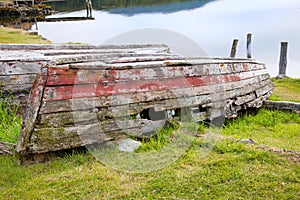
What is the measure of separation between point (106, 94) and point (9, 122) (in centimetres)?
191

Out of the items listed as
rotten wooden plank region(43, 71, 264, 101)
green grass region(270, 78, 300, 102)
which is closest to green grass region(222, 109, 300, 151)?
rotten wooden plank region(43, 71, 264, 101)

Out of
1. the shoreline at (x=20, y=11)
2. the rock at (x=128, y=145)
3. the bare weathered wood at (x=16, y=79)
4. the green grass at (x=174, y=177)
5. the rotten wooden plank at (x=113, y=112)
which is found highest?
the shoreline at (x=20, y=11)

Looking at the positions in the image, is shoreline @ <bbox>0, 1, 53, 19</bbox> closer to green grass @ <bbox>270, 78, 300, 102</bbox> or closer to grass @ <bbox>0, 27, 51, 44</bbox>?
grass @ <bbox>0, 27, 51, 44</bbox>

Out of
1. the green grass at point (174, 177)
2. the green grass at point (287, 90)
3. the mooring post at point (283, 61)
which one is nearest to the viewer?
the green grass at point (174, 177)

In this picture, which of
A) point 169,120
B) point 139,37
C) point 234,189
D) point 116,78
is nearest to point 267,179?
point 234,189

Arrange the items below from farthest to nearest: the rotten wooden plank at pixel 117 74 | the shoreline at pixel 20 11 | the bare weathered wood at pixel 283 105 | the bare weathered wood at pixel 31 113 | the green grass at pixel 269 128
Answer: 1. the shoreline at pixel 20 11
2. the bare weathered wood at pixel 283 105
3. the green grass at pixel 269 128
4. the rotten wooden plank at pixel 117 74
5. the bare weathered wood at pixel 31 113

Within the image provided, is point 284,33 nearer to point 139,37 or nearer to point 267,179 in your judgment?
point 139,37

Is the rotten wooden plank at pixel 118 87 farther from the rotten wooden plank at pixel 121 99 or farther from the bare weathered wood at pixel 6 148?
the bare weathered wood at pixel 6 148

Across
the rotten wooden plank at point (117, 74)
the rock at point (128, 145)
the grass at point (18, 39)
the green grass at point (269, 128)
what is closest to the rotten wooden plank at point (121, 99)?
the rotten wooden plank at point (117, 74)

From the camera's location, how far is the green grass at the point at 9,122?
4848 mm

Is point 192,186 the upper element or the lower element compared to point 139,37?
lower

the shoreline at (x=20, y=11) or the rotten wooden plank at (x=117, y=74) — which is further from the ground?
the shoreline at (x=20, y=11)

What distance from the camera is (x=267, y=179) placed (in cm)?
390

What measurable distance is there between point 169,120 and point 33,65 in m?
2.71
